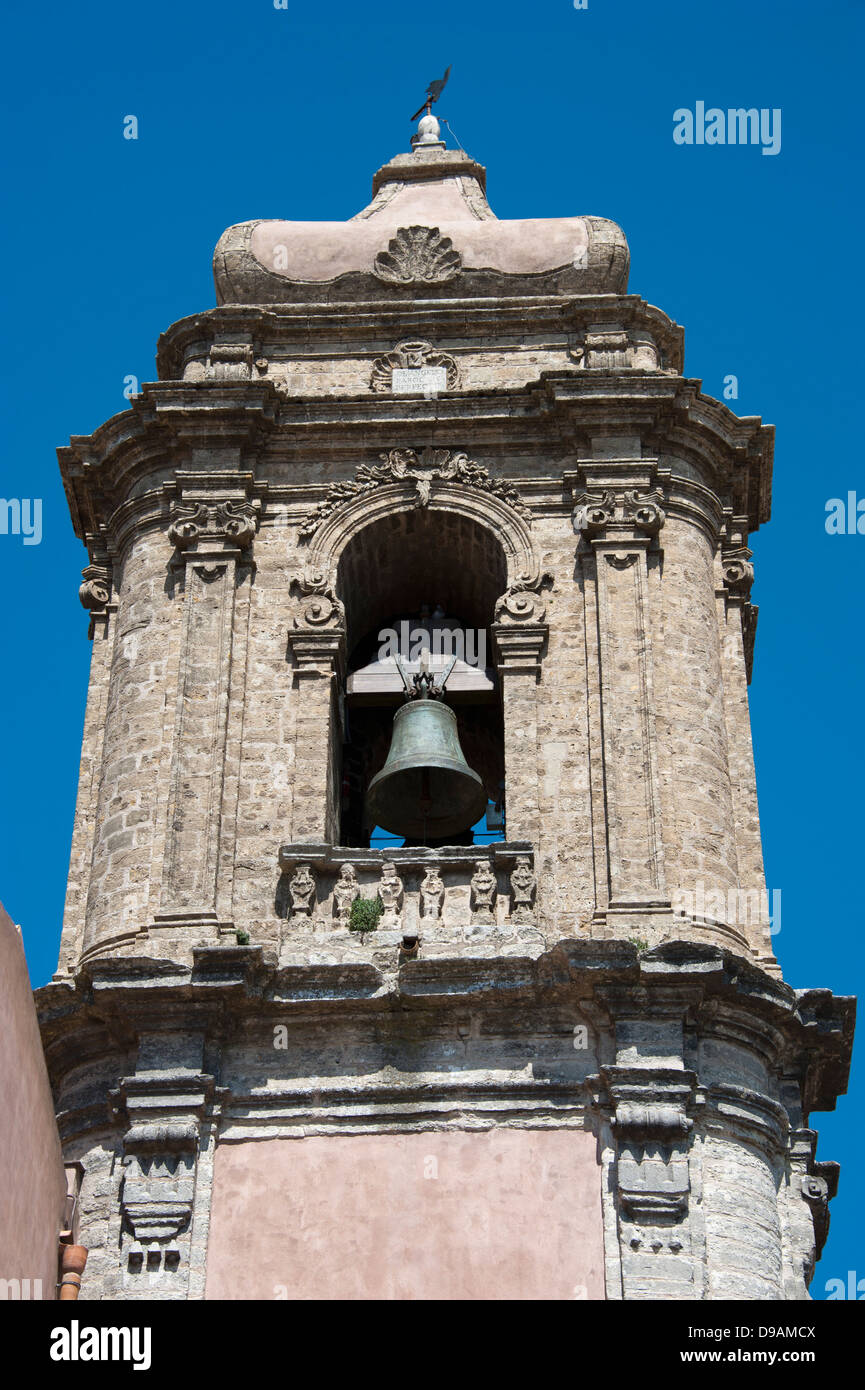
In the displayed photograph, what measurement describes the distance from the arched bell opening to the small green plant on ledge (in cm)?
172

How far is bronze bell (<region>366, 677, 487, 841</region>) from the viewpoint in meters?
15.9

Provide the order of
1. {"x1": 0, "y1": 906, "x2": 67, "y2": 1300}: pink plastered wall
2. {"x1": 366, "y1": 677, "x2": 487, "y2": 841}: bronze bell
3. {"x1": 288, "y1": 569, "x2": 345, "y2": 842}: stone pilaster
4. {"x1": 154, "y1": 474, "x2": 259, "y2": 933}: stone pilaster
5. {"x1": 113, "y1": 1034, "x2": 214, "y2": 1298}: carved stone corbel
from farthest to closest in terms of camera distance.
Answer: {"x1": 366, "y1": 677, "x2": 487, "y2": 841}: bronze bell
{"x1": 288, "y1": 569, "x2": 345, "y2": 842}: stone pilaster
{"x1": 154, "y1": 474, "x2": 259, "y2": 933}: stone pilaster
{"x1": 113, "y1": 1034, "x2": 214, "y2": 1298}: carved stone corbel
{"x1": 0, "y1": 906, "x2": 67, "y2": 1300}: pink plastered wall

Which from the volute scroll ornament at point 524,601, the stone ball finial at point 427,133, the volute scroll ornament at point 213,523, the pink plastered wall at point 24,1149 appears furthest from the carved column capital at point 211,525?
the stone ball finial at point 427,133

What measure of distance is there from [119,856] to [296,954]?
4.93 ft

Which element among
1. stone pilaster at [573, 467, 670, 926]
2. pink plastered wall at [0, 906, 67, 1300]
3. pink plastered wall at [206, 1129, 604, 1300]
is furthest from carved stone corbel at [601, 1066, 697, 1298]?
pink plastered wall at [0, 906, 67, 1300]

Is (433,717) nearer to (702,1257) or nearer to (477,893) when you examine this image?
(477,893)

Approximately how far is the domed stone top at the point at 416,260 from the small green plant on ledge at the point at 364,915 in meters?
5.54

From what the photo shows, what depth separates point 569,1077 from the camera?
45.9 feet

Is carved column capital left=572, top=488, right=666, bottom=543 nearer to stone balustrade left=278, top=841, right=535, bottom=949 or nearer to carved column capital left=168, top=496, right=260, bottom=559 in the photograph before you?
carved column capital left=168, top=496, right=260, bottom=559

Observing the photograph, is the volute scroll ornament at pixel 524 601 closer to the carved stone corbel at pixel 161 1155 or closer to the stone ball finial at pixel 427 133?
the carved stone corbel at pixel 161 1155

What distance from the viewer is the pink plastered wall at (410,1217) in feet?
43.8

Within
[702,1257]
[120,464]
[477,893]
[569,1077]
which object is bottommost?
[702,1257]

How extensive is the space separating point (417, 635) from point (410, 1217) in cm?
503
